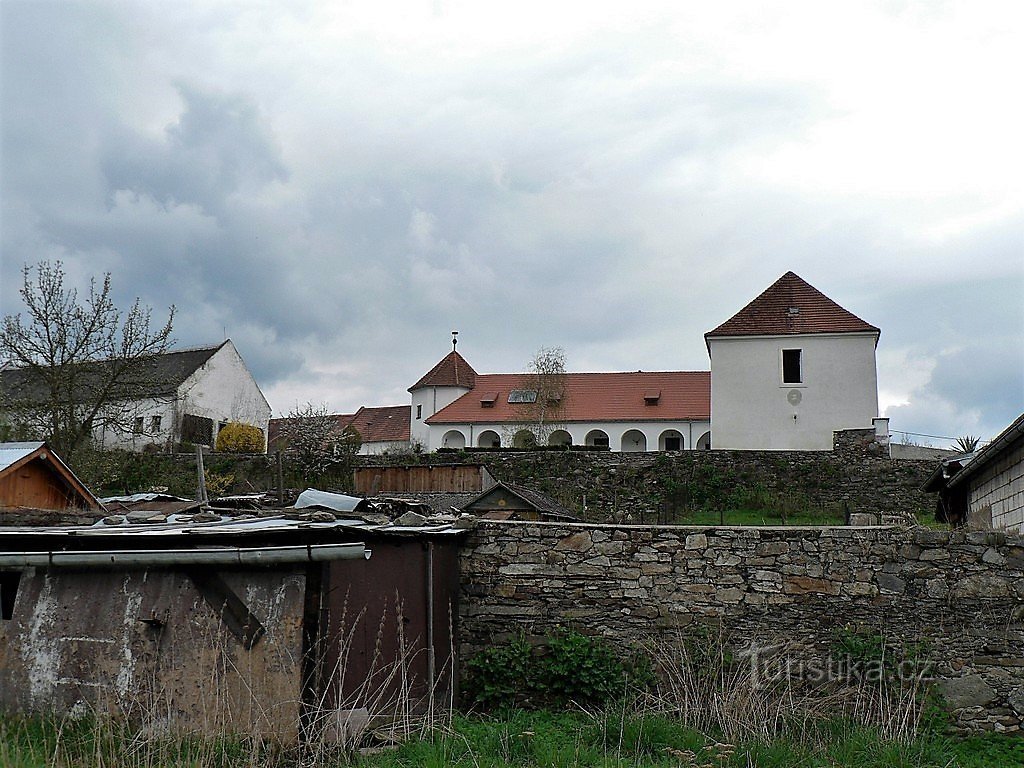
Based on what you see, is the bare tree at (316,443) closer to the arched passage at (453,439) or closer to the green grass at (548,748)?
the arched passage at (453,439)

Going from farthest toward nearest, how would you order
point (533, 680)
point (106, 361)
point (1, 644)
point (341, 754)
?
point (106, 361), point (533, 680), point (1, 644), point (341, 754)

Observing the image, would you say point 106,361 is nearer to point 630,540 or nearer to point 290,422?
point 290,422

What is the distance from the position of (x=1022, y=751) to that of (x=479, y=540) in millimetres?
5221

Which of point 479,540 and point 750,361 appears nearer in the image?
point 479,540

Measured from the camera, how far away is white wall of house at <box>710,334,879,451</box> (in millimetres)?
30016

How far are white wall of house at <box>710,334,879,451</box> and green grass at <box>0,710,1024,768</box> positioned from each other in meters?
23.0

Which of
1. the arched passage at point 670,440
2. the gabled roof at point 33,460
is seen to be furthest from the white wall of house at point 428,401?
the gabled roof at point 33,460

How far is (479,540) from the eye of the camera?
9.09m

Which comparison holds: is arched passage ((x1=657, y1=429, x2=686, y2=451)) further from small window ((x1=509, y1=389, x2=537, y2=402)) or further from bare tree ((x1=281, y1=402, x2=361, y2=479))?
bare tree ((x1=281, y1=402, x2=361, y2=479))

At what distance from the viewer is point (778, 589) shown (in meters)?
8.62

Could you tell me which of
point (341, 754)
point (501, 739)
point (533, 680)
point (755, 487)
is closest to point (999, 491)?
point (533, 680)

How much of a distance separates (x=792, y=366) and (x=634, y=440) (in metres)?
9.62

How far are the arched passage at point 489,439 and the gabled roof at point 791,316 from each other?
11.7 meters

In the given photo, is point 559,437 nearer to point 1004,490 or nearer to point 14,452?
point 14,452
